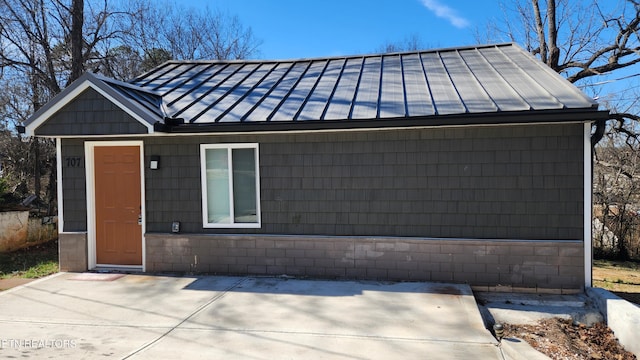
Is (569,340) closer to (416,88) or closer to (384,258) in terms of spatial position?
(384,258)

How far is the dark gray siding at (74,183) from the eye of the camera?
7.43 meters

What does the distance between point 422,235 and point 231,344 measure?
3.47 metres

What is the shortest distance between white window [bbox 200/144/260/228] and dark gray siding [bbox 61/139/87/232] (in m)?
2.24

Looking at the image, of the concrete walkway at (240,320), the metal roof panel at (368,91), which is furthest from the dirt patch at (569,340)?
the metal roof panel at (368,91)

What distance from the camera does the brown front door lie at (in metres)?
7.43

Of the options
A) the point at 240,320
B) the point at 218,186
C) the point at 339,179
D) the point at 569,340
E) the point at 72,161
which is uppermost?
the point at 72,161

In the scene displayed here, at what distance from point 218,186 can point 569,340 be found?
5503 mm

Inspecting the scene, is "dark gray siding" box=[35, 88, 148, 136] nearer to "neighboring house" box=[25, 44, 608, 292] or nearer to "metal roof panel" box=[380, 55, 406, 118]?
"neighboring house" box=[25, 44, 608, 292]

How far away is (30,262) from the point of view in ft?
29.9

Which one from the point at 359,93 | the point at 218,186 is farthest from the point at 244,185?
the point at 359,93

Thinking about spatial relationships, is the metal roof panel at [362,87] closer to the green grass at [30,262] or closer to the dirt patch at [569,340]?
the dirt patch at [569,340]

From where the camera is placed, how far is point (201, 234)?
23.6 ft

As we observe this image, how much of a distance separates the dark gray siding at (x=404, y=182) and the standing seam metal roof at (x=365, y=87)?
0.39 meters

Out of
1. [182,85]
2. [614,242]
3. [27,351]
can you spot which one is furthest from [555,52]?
[27,351]
